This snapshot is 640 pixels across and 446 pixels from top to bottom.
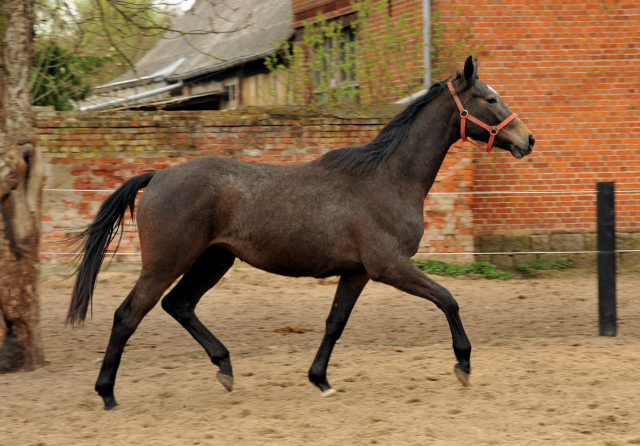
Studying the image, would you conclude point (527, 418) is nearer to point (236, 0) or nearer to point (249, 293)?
point (249, 293)

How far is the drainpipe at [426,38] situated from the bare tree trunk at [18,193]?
635cm

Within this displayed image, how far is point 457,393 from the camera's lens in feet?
17.3

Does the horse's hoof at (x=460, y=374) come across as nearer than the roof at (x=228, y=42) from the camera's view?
Yes

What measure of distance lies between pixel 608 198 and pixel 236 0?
18.4m

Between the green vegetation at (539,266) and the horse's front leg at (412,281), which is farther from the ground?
the horse's front leg at (412,281)

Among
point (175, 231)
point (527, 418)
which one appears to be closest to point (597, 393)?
point (527, 418)

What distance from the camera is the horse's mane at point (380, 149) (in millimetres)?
5352

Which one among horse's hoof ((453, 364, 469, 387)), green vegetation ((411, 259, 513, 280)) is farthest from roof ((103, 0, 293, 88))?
horse's hoof ((453, 364, 469, 387))

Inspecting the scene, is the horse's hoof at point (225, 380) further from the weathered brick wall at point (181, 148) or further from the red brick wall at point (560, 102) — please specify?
the red brick wall at point (560, 102)

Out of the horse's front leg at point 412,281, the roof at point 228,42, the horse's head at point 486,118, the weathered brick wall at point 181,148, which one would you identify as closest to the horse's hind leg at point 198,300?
the horse's front leg at point 412,281

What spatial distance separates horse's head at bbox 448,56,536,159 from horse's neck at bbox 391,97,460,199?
3.3 inches

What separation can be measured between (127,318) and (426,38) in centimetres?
745

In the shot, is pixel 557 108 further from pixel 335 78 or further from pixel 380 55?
pixel 335 78

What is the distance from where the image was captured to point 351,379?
5.75 meters
